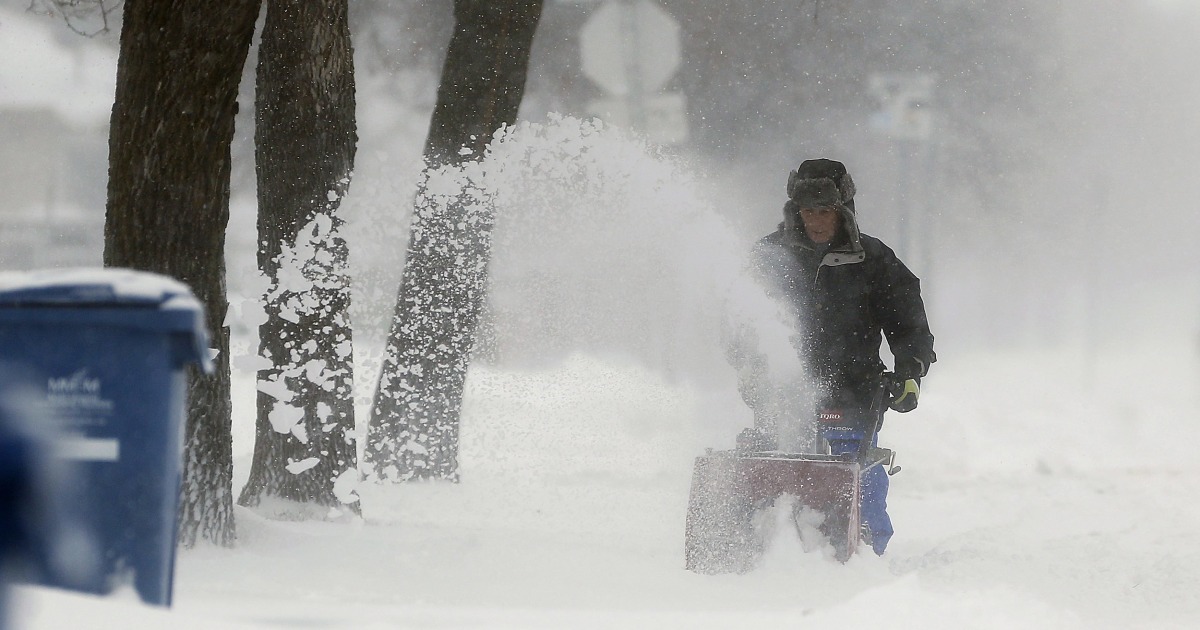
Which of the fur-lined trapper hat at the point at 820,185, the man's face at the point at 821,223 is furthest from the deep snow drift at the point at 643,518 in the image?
the fur-lined trapper hat at the point at 820,185

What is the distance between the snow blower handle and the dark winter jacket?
24 cm

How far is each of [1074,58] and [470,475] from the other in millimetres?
17721

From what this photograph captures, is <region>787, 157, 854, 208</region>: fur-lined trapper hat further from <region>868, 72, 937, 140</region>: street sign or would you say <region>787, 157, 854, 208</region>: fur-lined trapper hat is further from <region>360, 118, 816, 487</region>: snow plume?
<region>868, 72, 937, 140</region>: street sign

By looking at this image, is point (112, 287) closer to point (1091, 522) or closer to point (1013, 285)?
point (1091, 522)

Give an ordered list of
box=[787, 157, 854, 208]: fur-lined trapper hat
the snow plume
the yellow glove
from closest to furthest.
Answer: the yellow glove < box=[787, 157, 854, 208]: fur-lined trapper hat < the snow plume

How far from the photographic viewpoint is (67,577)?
2.52 metres

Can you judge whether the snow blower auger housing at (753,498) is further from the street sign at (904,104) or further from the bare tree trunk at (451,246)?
the street sign at (904,104)

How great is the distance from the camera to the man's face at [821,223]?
536cm

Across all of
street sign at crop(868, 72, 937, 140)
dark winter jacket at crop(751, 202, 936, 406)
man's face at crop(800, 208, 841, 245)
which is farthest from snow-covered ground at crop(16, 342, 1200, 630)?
street sign at crop(868, 72, 937, 140)

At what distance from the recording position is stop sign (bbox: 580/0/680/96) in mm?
19328

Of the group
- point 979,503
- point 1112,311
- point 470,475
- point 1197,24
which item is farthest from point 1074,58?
point 470,475

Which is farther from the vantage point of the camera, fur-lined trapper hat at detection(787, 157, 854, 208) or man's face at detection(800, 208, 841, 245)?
man's face at detection(800, 208, 841, 245)

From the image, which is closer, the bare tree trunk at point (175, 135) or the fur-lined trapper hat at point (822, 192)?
the bare tree trunk at point (175, 135)

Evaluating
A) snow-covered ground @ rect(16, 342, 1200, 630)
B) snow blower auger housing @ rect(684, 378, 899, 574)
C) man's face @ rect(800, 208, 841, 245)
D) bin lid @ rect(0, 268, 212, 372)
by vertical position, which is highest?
man's face @ rect(800, 208, 841, 245)
